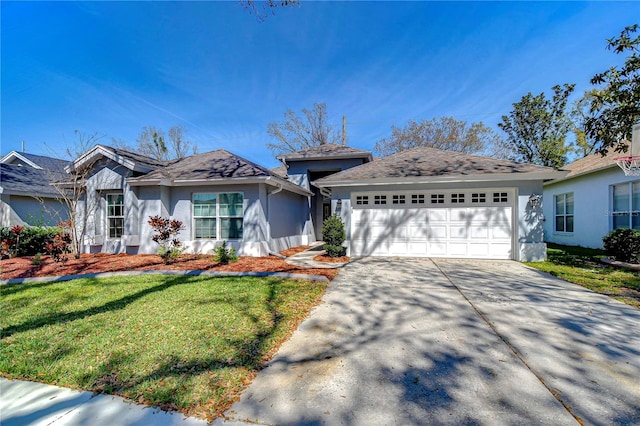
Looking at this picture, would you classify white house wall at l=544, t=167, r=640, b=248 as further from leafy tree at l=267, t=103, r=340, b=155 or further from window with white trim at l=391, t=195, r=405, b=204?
leafy tree at l=267, t=103, r=340, b=155

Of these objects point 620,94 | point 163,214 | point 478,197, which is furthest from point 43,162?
point 620,94

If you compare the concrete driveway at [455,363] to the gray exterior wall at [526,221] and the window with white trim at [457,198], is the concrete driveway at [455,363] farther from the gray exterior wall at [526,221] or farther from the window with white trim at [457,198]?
the window with white trim at [457,198]

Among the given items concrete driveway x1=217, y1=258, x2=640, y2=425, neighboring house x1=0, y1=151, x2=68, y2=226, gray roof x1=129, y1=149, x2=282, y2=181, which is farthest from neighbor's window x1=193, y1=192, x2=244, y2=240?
neighboring house x1=0, y1=151, x2=68, y2=226

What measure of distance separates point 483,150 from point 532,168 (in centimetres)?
1889

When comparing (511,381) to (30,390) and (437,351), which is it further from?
(30,390)

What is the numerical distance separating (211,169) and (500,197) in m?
10.7

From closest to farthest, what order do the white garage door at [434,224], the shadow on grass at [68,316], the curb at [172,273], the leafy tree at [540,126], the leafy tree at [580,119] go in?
the shadow on grass at [68,316]
the curb at [172,273]
the white garage door at [434,224]
the leafy tree at [540,126]
the leafy tree at [580,119]

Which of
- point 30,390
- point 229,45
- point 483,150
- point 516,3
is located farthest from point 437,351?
point 483,150

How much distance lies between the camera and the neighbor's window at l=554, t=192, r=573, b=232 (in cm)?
1301

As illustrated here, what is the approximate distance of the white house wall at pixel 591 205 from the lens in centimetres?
1048

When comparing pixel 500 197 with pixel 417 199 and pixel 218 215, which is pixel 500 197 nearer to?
pixel 417 199

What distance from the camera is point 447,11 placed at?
32.7ft

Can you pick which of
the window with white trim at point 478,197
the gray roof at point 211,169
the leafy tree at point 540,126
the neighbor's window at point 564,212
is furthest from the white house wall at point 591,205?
the gray roof at point 211,169

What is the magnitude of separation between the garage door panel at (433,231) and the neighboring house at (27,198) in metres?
13.7
